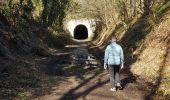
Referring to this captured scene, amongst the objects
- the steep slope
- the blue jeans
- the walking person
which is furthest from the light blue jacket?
the steep slope

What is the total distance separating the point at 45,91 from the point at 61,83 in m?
1.96

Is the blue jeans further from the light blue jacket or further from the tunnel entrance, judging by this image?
the tunnel entrance

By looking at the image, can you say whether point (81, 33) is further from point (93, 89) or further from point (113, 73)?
point (113, 73)

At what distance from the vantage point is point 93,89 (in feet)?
47.5

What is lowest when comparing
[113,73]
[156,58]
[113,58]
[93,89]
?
[93,89]

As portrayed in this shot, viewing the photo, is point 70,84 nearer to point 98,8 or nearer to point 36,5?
point 36,5

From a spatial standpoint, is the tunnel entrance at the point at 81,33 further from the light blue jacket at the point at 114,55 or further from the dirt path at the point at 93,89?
the light blue jacket at the point at 114,55

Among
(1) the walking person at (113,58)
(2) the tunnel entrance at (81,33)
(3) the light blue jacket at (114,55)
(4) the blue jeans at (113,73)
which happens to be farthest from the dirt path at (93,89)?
(2) the tunnel entrance at (81,33)

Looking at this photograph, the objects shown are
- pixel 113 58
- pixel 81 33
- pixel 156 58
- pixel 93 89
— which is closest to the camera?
pixel 113 58

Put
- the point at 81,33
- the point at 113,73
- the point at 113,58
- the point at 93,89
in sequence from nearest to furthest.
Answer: the point at 113,58 < the point at 113,73 < the point at 93,89 < the point at 81,33

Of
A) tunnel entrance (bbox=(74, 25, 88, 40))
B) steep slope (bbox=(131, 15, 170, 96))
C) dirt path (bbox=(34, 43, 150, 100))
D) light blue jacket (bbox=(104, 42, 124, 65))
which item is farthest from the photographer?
tunnel entrance (bbox=(74, 25, 88, 40))

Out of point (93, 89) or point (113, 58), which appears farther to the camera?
point (93, 89)

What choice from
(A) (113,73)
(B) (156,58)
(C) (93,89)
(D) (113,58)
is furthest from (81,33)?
(D) (113,58)

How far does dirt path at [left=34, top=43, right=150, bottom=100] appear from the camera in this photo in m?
13.0
